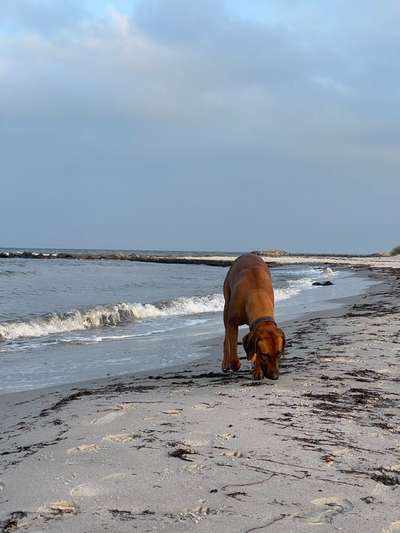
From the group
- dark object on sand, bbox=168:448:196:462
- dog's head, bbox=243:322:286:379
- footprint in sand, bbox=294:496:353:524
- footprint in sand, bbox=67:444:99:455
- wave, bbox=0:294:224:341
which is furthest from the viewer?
wave, bbox=0:294:224:341

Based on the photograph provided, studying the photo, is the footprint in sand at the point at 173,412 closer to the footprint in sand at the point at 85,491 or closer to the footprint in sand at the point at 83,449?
the footprint in sand at the point at 83,449

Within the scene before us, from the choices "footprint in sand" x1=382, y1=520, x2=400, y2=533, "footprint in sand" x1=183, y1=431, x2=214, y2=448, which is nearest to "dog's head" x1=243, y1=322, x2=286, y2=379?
"footprint in sand" x1=183, y1=431, x2=214, y2=448

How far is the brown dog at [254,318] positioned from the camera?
18.9 feet

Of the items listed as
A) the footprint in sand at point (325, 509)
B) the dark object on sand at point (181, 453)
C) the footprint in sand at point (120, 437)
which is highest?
the dark object on sand at point (181, 453)

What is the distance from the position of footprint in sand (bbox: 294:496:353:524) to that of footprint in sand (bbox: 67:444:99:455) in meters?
1.49

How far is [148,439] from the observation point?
12.3ft

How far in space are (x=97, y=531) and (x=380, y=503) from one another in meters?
1.39

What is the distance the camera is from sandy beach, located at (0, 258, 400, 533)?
2613mm

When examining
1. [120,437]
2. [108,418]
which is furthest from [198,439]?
[108,418]

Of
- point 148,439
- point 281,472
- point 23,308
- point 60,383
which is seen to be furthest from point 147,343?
point 281,472

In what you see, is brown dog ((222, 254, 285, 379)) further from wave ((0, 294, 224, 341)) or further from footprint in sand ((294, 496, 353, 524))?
wave ((0, 294, 224, 341))

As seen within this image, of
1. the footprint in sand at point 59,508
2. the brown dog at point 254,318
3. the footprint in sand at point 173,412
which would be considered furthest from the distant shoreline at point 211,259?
the footprint in sand at point 59,508

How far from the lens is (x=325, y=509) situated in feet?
8.84

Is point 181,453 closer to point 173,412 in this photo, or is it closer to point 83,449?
point 83,449
